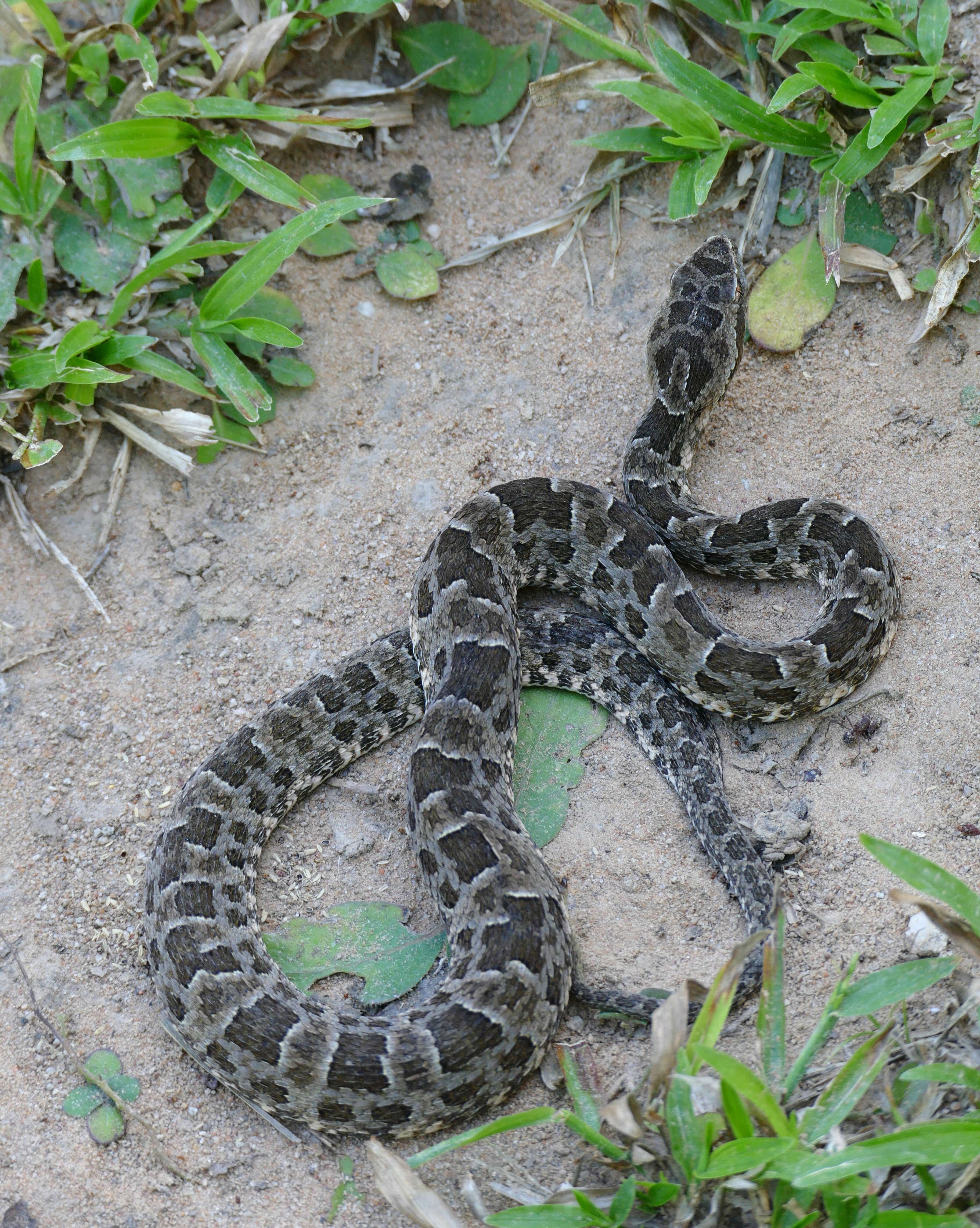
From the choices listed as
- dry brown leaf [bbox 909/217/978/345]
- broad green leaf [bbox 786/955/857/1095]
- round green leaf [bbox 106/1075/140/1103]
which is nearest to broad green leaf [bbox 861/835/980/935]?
broad green leaf [bbox 786/955/857/1095]

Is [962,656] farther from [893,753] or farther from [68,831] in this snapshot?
[68,831]

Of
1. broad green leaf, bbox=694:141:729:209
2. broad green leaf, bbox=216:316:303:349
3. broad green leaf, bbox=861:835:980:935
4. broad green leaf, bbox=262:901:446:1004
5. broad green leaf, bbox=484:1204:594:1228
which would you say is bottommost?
broad green leaf, bbox=262:901:446:1004

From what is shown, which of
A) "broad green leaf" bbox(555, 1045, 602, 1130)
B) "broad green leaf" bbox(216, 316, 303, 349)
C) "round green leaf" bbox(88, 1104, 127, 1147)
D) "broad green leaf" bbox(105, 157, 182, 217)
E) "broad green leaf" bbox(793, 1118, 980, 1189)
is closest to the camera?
"broad green leaf" bbox(793, 1118, 980, 1189)

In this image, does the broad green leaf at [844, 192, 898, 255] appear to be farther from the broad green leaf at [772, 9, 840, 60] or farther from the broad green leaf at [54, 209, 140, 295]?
the broad green leaf at [54, 209, 140, 295]

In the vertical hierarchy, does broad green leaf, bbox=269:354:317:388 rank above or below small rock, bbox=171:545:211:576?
above

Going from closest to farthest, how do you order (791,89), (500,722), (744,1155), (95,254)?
(744,1155)
(500,722)
(791,89)
(95,254)

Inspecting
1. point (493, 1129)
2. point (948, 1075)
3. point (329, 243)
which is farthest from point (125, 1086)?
point (329, 243)

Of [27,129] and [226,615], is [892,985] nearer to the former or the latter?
[226,615]
